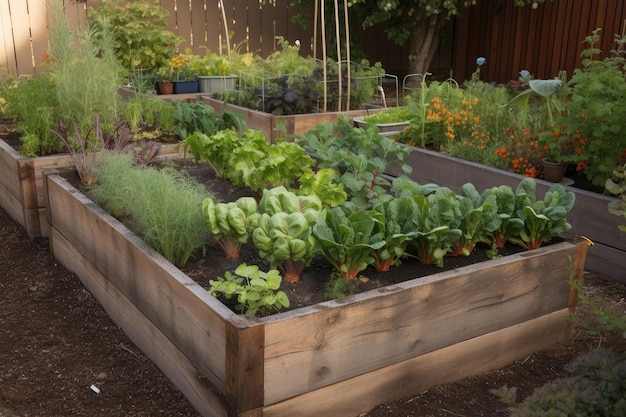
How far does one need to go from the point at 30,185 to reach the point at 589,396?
11.4 ft

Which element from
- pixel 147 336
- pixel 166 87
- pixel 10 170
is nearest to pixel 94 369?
pixel 147 336

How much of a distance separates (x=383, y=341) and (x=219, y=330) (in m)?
0.61

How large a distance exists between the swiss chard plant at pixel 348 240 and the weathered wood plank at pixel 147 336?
2.19 feet

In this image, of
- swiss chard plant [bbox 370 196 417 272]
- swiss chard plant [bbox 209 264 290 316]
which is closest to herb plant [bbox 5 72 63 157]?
swiss chard plant [bbox 209 264 290 316]

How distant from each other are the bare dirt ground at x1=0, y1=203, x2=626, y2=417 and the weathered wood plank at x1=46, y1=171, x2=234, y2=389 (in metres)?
0.24

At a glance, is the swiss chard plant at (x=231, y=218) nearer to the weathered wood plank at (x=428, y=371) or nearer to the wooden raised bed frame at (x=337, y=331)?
the wooden raised bed frame at (x=337, y=331)

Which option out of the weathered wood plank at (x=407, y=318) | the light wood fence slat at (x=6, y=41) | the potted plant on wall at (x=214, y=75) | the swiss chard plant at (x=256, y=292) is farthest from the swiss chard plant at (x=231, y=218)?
Result: the light wood fence slat at (x=6, y=41)

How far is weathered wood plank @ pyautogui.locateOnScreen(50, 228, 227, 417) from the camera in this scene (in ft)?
8.16

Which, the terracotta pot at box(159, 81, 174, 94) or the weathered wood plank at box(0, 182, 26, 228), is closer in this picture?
the weathered wood plank at box(0, 182, 26, 228)

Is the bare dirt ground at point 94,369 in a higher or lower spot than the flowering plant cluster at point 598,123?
lower

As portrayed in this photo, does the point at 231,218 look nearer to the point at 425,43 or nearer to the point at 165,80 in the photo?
the point at 165,80

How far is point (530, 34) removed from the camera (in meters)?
9.00

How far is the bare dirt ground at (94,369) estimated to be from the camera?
2.64 meters

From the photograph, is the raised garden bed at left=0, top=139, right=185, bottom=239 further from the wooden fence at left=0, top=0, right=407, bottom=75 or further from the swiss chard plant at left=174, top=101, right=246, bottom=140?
the wooden fence at left=0, top=0, right=407, bottom=75
